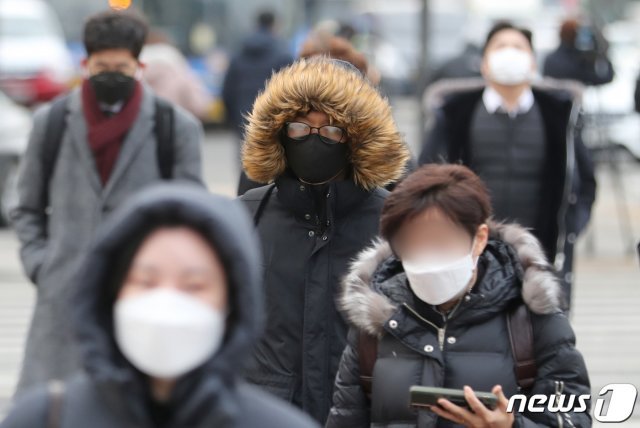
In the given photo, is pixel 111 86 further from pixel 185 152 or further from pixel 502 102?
pixel 502 102

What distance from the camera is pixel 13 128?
16641 mm

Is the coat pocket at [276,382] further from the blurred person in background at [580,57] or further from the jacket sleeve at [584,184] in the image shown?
the blurred person in background at [580,57]

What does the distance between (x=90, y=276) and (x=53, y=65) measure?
23660 millimetres

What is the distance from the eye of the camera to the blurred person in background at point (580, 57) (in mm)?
14031

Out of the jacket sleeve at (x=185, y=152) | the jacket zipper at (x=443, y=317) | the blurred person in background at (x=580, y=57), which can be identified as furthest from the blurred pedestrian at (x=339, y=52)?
the blurred person in background at (x=580, y=57)

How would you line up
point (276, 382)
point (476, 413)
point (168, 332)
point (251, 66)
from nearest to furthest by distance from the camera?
point (168, 332)
point (476, 413)
point (276, 382)
point (251, 66)

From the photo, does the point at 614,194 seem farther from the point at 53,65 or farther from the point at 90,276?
the point at 90,276

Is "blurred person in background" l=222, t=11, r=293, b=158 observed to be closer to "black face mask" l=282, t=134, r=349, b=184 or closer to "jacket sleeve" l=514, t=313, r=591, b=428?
"black face mask" l=282, t=134, r=349, b=184

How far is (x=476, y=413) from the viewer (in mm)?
3660

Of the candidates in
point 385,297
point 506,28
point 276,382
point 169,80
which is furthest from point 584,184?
point 169,80

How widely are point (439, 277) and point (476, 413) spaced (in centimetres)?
39

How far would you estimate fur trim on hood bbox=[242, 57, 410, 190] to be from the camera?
491 centimetres

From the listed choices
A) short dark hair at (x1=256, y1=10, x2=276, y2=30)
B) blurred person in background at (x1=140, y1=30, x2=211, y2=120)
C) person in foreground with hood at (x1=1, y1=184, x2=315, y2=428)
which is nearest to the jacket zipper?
person in foreground with hood at (x1=1, y1=184, x2=315, y2=428)

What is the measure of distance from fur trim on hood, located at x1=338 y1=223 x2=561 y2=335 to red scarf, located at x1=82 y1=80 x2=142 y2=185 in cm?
210
